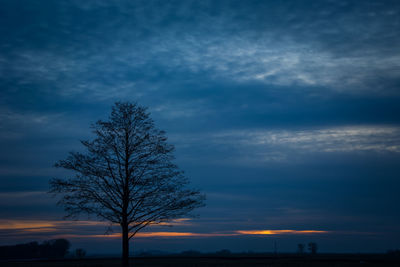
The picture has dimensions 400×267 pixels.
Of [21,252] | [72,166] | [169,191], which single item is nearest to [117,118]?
[72,166]

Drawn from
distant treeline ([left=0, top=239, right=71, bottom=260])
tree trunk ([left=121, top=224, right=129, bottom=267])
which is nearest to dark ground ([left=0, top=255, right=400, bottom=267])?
tree trunk ([left=121, top=224, right=129, bottom=267])

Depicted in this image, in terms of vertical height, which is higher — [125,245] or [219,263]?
[125,245]

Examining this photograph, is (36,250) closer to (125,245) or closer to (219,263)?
(219,263)

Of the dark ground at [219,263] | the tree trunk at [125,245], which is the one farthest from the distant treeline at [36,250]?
the tree trunk at [125,245]

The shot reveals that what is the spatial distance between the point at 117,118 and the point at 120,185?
438cm

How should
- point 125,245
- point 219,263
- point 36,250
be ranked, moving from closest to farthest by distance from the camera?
point 125,245
point 219,263
point 36,250

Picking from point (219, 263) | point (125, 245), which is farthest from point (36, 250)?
point (125, 245)

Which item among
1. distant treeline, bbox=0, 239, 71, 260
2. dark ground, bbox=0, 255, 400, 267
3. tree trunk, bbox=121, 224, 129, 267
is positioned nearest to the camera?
tree trunk, bbox=121, 224, 129, 267

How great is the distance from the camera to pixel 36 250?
79688mm

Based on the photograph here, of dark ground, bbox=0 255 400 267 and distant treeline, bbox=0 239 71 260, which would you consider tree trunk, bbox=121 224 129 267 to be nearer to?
dark ground, bbox=0 255 400 267

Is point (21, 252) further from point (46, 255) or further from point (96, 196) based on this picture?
point (96, 196)

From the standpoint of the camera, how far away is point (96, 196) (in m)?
21.6

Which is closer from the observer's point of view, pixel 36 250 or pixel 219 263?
pixel 219 263

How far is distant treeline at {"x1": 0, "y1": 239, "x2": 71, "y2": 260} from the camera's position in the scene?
7462 centimetres
